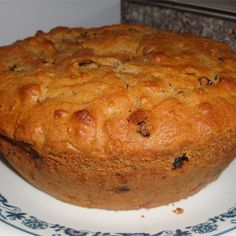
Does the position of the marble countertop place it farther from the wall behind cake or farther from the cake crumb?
the cake crumb

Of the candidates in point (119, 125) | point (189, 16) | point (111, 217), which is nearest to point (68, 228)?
point (111, 217)

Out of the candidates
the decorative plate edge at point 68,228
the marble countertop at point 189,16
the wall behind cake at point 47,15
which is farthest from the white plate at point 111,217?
the wall behind cake at point 47,15

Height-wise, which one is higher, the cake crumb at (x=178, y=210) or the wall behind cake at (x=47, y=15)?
the wall behind cake at (x=47, y=15)

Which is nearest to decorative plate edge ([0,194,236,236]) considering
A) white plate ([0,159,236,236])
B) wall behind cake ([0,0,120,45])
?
white plate ([0,159,236,236])

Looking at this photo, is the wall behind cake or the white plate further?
the wall behind cake

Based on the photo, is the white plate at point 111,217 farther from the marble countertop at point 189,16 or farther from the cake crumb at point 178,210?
the marble countertop at point 189,16

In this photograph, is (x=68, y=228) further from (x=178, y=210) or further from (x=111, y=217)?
(x=178, y=210)

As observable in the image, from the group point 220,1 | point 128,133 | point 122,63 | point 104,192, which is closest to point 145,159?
point 128,133
